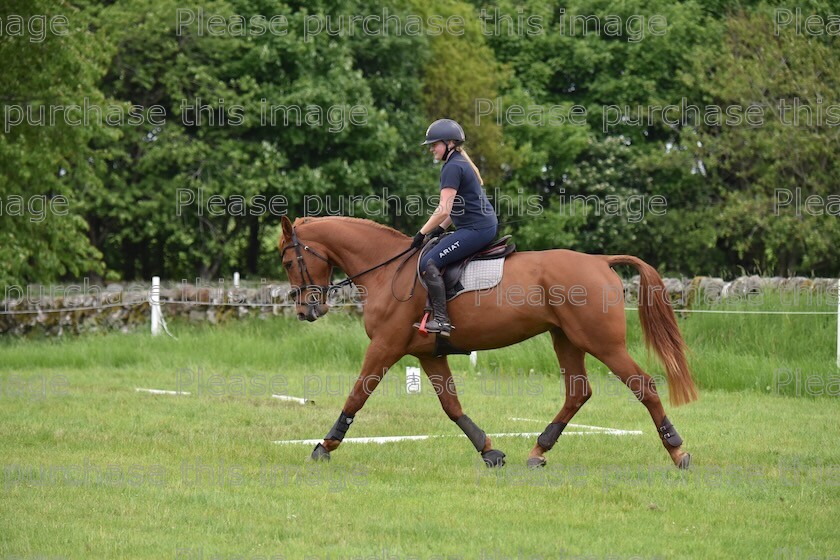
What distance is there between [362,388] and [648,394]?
2.51 m

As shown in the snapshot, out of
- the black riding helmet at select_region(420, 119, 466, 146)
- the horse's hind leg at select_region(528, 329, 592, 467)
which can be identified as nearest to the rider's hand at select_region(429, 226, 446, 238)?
the black riding helmet at select_region(420, 119, 466, 146)

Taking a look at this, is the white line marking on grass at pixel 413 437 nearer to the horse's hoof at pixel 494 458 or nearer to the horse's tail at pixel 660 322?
the horse's hoof at pixel 494 458

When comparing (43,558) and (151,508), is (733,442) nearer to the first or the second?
(151,508)

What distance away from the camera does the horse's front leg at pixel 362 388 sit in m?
9.71

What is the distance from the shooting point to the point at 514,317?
9.67m

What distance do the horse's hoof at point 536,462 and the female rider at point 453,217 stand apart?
135 centimetres

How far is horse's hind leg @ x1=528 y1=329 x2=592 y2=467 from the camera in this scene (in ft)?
32.0

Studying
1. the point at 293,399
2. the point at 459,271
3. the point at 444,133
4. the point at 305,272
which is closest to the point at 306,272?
the point at 305,272

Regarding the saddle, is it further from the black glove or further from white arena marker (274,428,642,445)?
white arena marker (274,428,642,445)

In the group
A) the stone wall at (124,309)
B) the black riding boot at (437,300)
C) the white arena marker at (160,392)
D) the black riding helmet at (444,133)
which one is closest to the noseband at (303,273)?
the black riding boot at (437,300)

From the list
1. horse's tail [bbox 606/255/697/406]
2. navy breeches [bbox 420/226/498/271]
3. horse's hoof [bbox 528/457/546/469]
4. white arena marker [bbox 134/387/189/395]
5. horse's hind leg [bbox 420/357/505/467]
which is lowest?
white arena marker [bbox 134/387/189/395]

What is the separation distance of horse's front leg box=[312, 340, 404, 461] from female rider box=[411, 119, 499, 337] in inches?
16.0

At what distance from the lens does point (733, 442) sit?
1089 cm

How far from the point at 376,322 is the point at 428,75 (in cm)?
2955
